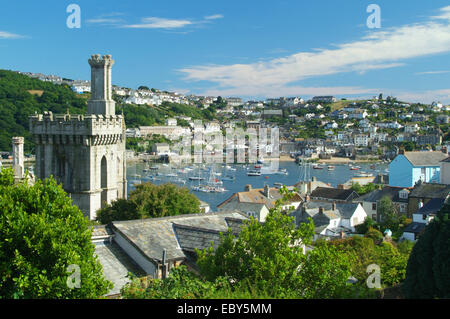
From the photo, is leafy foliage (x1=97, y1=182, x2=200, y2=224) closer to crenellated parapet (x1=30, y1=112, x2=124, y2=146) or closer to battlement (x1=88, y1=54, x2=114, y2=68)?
crenellated parapet (x1=30, y1=112, x2=124, y2=146)

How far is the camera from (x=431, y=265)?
39.0ft

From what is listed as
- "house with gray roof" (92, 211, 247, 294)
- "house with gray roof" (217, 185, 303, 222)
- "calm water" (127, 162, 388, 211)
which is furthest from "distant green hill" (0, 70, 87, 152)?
"house with gray roof" (92, 211, 247, 294)

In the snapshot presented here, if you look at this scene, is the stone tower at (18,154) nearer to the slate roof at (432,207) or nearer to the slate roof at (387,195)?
the slate roof at (432,207)

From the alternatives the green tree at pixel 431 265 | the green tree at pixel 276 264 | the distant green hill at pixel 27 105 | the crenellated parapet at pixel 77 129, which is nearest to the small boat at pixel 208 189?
the distant green hill at pixel 27 105

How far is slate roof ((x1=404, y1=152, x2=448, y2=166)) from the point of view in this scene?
52156 millimetres

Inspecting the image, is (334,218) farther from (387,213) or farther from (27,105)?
(27,105)

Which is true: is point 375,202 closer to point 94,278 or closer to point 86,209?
point 86,209

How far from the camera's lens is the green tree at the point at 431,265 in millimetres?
10977

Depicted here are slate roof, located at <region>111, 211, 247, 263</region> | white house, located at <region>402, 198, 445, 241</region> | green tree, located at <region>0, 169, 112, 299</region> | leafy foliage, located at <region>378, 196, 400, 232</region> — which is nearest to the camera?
green tree, located at <region>0, 169, 112, 299</region>

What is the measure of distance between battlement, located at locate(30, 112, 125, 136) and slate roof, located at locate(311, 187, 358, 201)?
106ft

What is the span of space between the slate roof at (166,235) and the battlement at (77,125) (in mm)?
8551

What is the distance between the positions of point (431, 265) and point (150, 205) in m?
10.4

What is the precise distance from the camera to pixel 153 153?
5359 inches
